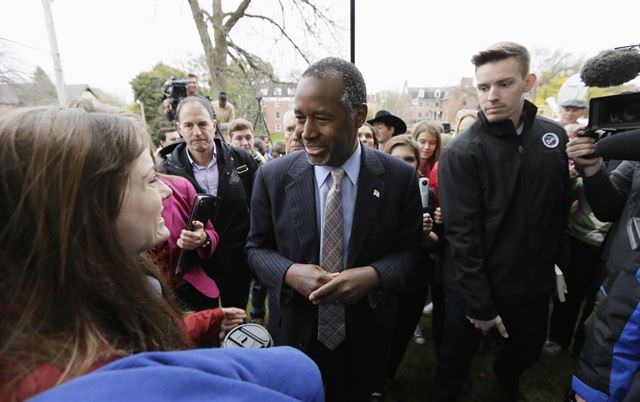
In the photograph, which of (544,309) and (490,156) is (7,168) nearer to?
(490,156)

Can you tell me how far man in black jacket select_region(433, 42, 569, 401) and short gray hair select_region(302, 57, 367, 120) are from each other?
76 cm

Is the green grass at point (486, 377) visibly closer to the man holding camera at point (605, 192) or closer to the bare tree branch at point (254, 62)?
the man holding camera at point (605, 192)

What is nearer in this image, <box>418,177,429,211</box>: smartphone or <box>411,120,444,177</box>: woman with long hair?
<box>418,177,429,211</box>: smartphone

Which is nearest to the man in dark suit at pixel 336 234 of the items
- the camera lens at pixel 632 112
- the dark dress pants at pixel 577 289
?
the camera lens at pixel 632 112

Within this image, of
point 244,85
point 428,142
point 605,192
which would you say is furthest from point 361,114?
point 244,85

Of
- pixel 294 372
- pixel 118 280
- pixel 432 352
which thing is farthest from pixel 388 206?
pixel 432 352

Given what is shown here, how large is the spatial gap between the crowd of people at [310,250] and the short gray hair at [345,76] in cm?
1

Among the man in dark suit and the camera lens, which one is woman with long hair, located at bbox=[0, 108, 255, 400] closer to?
the man in dark suit

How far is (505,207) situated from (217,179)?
248 centimetres

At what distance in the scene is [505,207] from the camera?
194 cm

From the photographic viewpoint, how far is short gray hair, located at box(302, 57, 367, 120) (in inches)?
65.3

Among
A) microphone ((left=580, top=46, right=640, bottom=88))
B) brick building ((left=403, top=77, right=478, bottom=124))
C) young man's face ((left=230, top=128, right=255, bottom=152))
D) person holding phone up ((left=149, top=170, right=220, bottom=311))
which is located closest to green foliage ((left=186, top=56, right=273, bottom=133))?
young man's face ((left=230, top=128, right=255, bottom=152))

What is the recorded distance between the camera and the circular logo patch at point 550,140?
1989 millimetres

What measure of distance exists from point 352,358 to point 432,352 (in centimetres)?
195
